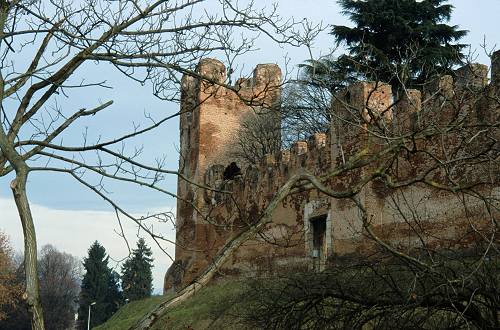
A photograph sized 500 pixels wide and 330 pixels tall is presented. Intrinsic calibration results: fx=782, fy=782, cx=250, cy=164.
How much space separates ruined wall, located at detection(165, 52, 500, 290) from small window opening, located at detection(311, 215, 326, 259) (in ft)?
0.09

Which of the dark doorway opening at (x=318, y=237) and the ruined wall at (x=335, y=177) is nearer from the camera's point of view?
the ruined wall at (x=335, y=177)

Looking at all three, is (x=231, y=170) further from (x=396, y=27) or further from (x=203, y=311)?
(x=203, y=311)

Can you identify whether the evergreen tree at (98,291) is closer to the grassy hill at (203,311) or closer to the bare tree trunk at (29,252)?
the grassy hill at (203,311)

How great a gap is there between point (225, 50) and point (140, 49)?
0.71 m

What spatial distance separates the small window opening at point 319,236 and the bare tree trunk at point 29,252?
13524mm

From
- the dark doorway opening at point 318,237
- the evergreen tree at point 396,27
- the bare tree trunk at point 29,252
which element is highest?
the evergreen tree at point 396,27

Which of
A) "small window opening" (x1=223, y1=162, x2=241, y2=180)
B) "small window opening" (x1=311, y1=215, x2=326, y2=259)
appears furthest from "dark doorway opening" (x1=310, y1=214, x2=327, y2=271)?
"small window opening" (x1=223, y1=162, x2=241, y2=180)

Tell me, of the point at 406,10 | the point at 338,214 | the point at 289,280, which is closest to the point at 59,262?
the point at 406,10

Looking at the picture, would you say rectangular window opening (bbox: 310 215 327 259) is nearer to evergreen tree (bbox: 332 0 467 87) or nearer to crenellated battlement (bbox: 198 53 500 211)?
crenellated battlement (bbox: 198 53 500 211)

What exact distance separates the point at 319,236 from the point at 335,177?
5.84 m

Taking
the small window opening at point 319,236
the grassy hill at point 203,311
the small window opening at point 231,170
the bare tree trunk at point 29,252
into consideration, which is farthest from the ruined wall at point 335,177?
the bare tree trunk at point 29,252

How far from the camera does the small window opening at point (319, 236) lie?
18.3 metres

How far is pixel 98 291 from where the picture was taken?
53.1m

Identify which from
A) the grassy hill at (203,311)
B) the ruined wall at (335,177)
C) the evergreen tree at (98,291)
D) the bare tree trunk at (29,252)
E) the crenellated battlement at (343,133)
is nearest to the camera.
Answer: the bare tree trunk at (29,252)
